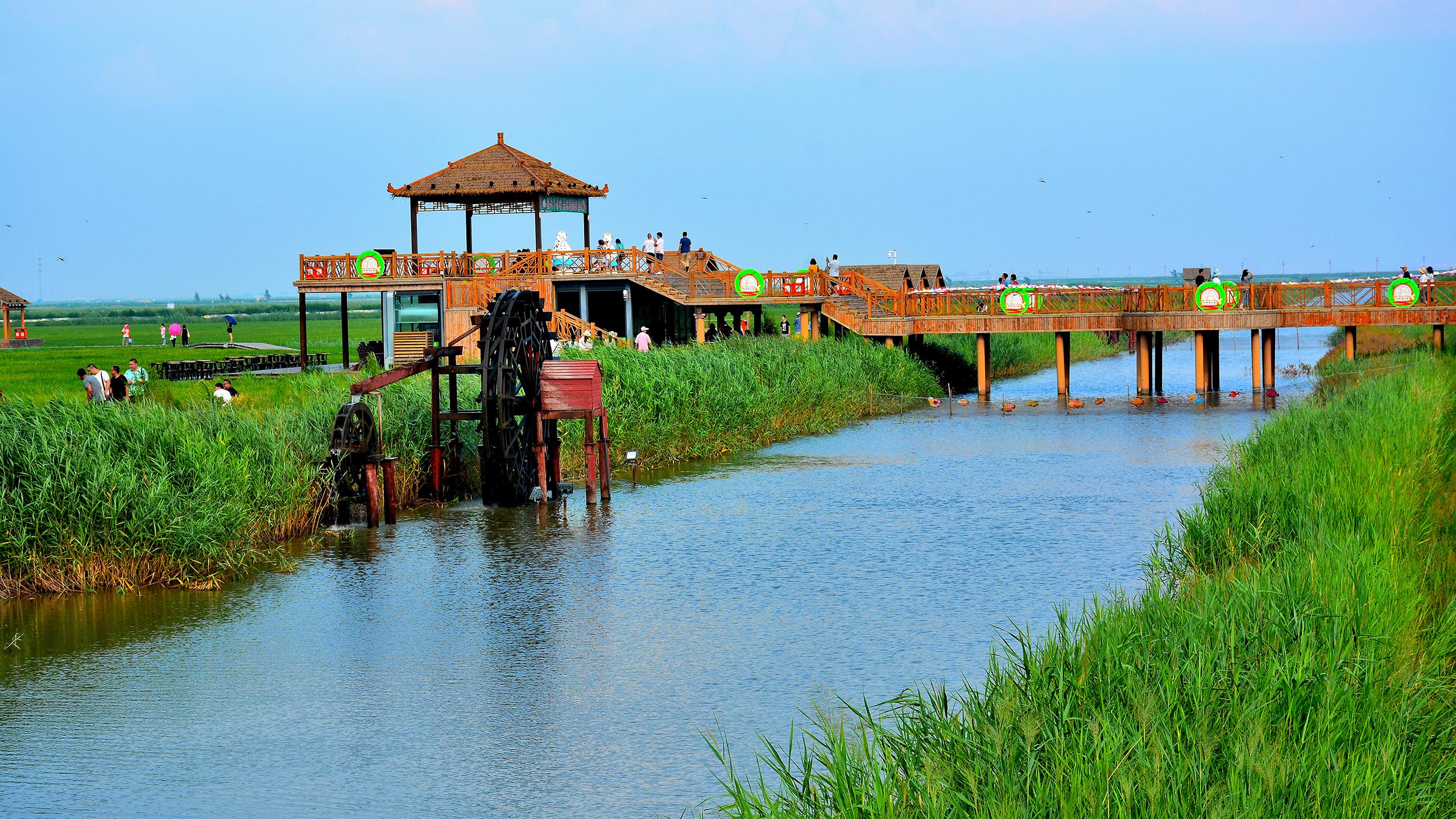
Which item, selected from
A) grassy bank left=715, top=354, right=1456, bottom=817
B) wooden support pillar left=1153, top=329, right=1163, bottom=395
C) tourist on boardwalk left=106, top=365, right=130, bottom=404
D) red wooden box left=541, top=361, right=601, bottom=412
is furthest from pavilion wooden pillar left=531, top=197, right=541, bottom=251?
grassy bank left=715, top=354, right=1456, bottom=817

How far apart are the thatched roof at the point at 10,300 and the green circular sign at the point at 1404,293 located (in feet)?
181

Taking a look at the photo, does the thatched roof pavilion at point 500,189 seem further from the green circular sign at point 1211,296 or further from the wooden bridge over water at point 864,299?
the green circular sign at point 1211,296

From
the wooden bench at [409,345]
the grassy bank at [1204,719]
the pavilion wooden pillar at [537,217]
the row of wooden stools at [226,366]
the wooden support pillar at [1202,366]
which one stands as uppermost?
the pavilion wooden pillar at [537,217]

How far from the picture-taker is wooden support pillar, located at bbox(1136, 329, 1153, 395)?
41.6 metres

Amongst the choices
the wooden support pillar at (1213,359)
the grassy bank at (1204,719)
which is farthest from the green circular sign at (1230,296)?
the grassy bank at (1204,719)

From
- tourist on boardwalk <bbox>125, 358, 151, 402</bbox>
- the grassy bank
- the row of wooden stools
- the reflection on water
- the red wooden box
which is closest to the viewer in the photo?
the grassy bank

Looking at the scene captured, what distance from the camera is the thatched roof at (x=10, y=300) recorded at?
64.0m

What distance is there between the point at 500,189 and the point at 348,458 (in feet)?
→ 69.1

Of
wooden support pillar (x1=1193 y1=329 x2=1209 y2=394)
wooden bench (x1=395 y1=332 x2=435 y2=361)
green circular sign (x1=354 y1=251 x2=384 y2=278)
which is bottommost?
wooden support pillar (x1=1193 y1=329 x2=1209 y2=394)

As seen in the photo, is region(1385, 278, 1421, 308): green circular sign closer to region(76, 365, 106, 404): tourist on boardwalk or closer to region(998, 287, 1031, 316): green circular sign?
region(998, 287, 1031, 316): green circular sign

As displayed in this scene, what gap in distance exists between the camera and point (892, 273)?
52219 millimetres

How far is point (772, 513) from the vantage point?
72.8ft

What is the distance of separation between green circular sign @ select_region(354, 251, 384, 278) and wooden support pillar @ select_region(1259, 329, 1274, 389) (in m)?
25.4

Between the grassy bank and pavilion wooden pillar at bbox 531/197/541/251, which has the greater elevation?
pavilion wooden pillar at bbox 531/197/541/251
